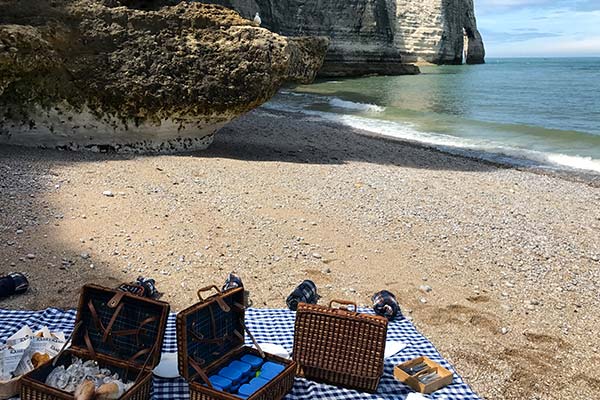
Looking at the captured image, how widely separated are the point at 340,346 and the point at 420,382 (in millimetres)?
434

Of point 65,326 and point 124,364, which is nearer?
point 124,364

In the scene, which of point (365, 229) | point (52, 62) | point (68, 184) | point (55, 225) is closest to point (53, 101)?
point (52, 62)

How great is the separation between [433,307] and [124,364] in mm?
2622

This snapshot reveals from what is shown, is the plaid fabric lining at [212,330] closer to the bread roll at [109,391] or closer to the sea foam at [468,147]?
the bread roll at [109,391]

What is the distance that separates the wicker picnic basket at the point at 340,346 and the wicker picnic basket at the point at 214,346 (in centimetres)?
19

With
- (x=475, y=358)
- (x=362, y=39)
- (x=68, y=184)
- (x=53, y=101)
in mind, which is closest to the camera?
(x=475, y=358)

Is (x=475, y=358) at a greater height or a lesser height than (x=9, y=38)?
lesser

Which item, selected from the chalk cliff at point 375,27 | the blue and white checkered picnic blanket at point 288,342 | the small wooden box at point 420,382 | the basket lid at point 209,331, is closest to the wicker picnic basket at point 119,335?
the basket lid at point 209,331

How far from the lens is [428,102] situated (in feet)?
92.9

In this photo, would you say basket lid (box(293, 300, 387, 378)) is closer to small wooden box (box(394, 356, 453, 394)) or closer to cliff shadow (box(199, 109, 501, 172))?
small wooden box (box(394, 356, 453, 394))

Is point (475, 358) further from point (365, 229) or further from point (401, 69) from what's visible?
point (401, 69)

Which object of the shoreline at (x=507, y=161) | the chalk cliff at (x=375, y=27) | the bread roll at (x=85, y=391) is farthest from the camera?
the chalk cliff at (x=375, y=27)

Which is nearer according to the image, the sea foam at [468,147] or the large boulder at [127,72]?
the large boulder at [127,72]

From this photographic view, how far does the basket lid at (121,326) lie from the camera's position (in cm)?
272
